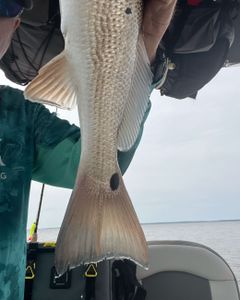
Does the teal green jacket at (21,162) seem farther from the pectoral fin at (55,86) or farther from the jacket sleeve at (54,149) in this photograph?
the pectoral fin at (55,86)

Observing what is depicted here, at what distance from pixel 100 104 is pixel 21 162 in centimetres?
61

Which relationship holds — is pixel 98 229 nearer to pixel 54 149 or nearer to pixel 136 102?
pixel 136 102

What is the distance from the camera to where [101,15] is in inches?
39.3

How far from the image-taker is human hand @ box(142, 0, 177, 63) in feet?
3.65

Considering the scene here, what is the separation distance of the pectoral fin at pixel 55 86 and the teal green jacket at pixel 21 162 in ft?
1.07

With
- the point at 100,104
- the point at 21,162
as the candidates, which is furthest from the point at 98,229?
the point at 21,162

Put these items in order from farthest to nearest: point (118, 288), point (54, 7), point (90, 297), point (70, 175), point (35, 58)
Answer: point (35, 58) → point (54, 7) → point (118, 288) → point (90, 297) → point (70, 175)

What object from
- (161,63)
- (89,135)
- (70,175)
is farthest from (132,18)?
(70,175)

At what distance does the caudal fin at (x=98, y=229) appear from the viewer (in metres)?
0.96

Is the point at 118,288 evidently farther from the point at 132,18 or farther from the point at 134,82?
the point at 132,18

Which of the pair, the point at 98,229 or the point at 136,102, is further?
the point at 136,102

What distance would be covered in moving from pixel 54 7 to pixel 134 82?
6.99 feet

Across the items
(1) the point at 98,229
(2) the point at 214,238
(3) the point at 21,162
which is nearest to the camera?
(1) the point at 98,229

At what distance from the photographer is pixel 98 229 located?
100 cm
